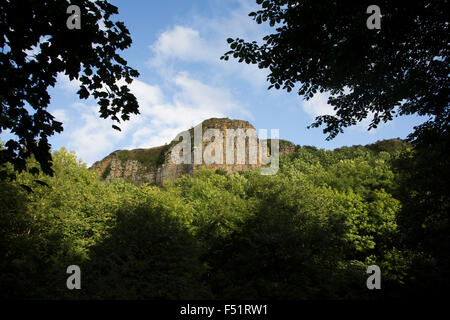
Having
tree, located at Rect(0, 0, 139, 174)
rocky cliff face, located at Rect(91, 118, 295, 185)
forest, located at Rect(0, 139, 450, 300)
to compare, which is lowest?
forest, located at Rect(0, 139, 450, 300)

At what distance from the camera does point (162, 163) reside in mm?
71062

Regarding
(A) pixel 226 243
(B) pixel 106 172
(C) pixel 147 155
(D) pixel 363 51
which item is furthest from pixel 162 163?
(D) pixel 363 51

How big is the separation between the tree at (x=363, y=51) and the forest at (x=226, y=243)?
2908mm

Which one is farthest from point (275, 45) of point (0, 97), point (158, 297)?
point (158, 297)

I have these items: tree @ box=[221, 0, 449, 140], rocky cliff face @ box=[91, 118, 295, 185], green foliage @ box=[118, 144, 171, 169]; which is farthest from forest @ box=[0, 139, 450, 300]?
green foliage @ box=[118, 144, 171, 169]

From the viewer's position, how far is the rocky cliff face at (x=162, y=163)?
206 feet

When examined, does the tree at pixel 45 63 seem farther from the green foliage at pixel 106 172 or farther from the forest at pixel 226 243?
the green foliage at pixel 106 172

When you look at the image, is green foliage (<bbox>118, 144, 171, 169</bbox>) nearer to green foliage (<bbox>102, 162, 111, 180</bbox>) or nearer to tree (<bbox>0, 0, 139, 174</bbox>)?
green foliage (<bbox>102, 162, 111, 180</bbox>)

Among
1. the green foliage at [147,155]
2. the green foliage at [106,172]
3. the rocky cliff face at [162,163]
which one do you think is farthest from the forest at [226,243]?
the green foliage at [106,172]

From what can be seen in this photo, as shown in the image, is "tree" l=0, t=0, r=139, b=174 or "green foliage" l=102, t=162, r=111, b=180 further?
"green foliage" l=102, t=162, r=111, b=180

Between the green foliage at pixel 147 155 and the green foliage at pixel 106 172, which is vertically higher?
the green foliage at pixel 147 155

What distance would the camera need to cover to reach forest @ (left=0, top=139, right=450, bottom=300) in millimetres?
10227

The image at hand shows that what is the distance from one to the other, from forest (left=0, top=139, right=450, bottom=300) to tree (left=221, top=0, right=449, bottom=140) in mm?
2908

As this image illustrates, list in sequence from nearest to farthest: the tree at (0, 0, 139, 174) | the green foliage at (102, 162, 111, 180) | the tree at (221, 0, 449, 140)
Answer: the tree at (0, 0, 139, 174) < the tree at (221, 0, 449, 140) < the green foliage at (102, 162, 111, 180)
